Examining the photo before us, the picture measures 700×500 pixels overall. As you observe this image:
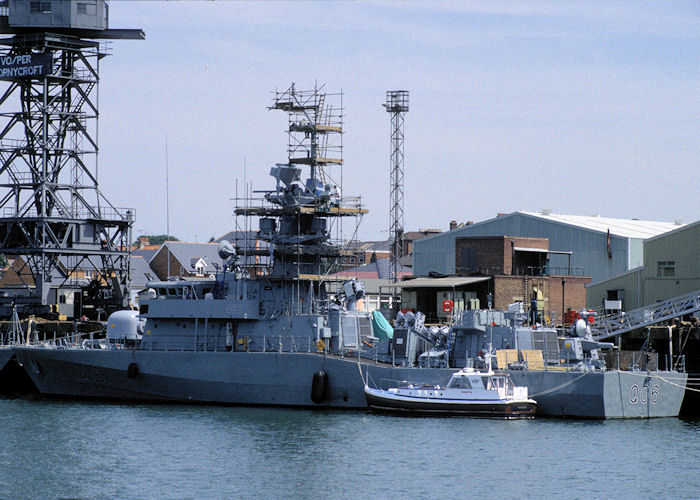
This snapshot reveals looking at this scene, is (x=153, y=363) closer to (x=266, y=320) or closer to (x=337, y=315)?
(x=266, y=320)

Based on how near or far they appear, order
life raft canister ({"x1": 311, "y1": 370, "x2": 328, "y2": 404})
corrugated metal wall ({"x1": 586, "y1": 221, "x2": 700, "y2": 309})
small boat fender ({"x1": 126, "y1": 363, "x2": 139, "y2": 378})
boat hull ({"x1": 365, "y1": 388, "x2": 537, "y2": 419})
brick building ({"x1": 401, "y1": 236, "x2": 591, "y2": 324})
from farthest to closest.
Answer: brick building ({"x1": 401, "y1": 236, "x2": 591, "y2": 324}), corrugated metal wall ({"x1": 586, "y1": 221, "x2": 700, "y2": 309}), small boat fender ({"x1": 126, "y1": 363, "x2": 139, "y2": 378}), life raft canister ({"x1": 311, "y1": 370, "x2": 328, "y2": 404}), boat hull ({"x1": 365, "y1": 388, "x2": 537, "y2": 419})

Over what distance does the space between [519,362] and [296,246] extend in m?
10.9

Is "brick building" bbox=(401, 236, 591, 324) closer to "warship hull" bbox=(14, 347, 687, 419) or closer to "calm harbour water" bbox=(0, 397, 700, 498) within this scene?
"warship hull" bbox=(14, 347, 687, 419)

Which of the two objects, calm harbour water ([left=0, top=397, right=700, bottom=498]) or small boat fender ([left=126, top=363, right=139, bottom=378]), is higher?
small boat fender ([left=126, top=363, right=139, bottom=378])

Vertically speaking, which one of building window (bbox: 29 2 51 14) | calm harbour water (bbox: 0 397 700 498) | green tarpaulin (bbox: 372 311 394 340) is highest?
building window (bbox: 29 2 51 14)

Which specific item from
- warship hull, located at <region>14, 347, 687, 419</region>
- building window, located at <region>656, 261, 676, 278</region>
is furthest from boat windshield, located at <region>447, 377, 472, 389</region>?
building window, located at <region>656, 261, 676, 278</region>

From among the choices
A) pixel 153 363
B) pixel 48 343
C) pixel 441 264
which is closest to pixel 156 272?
pixel 441 264

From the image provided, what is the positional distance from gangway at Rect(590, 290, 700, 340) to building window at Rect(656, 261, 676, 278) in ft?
9.51

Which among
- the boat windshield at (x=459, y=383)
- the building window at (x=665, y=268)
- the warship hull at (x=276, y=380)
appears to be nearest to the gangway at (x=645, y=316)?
the building window at (x=665, y=268)

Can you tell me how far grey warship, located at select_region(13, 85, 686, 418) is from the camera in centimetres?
4097

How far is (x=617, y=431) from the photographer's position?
37438 millimetres

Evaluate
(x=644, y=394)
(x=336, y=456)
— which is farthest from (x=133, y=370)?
(x=644, y=394)

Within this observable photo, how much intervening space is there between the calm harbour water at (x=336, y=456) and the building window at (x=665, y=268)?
14.0 metres

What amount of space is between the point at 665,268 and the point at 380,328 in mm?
17535
